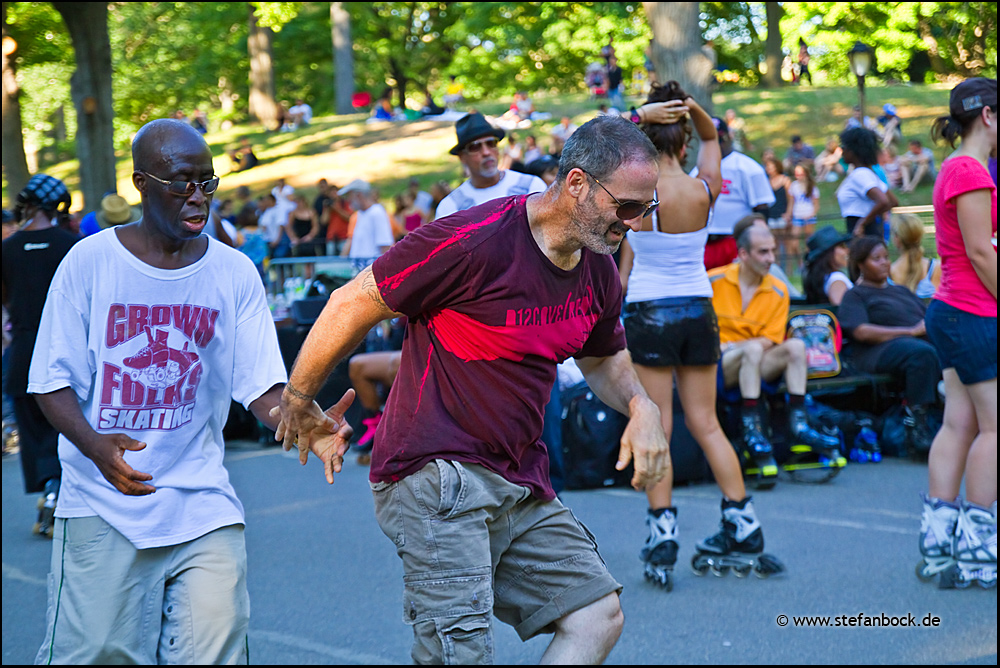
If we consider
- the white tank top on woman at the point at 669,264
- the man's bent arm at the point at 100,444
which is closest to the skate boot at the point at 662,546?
the white tank top on woman at the point at 669,264

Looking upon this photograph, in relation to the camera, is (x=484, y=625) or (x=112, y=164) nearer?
(x=484, y=625)

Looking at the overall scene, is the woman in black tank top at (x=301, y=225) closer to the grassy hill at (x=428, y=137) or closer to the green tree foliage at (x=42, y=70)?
the green tree foliage at (x=42, y=70)

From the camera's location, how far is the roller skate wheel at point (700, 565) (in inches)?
218

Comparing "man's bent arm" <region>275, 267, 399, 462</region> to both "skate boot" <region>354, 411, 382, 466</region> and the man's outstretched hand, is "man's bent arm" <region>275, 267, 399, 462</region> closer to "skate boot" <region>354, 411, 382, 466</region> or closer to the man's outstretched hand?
the man's outstretched hand

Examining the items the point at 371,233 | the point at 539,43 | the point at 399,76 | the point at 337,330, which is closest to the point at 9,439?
the point at 371,233

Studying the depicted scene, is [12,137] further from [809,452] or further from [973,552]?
[973,552]

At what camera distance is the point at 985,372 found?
4.89 m

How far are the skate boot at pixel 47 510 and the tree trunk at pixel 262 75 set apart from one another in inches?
1336

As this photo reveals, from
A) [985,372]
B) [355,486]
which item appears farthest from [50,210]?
[985,372]

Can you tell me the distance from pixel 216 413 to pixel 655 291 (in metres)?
2.74

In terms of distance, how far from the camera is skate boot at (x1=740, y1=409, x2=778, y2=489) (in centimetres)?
732

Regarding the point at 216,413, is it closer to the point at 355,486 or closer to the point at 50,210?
the point at 50,210

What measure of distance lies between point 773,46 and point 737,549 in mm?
39266

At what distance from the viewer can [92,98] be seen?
16.5m
